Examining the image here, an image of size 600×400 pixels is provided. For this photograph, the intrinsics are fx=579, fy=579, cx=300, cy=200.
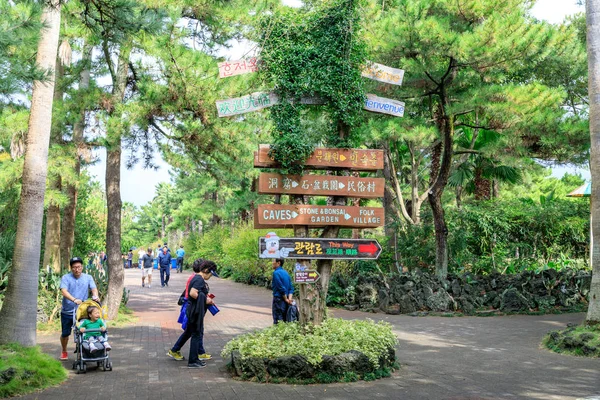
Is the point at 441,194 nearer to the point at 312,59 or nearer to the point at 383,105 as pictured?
the point at 383,105

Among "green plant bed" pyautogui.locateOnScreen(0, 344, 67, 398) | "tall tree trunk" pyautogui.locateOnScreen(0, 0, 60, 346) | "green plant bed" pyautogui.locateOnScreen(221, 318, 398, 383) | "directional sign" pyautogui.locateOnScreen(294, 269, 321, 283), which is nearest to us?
"green plant bed" pyautogui.locateOnScreen(0, 344, 67, 398)

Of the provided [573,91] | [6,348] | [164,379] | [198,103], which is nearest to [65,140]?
[198,103]

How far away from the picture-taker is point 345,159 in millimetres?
9008

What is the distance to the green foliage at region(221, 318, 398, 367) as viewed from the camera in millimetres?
7855

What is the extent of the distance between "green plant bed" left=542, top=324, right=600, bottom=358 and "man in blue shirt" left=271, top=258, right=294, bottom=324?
475 centimetres

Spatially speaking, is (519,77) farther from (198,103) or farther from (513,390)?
(513,390)

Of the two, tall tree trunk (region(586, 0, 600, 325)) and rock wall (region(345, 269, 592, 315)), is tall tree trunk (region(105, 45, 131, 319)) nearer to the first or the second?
rock wall (region(345, 269, 592, 315))

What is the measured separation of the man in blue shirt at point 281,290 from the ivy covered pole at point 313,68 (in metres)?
1.66

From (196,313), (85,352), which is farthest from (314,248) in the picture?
(85,352)

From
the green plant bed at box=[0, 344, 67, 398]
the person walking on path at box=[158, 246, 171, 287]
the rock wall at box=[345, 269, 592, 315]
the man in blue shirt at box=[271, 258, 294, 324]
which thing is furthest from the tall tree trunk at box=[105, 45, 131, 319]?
the person walking on path at box=[158, 246, 171, 287]

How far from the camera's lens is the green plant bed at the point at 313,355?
7676 millimetres

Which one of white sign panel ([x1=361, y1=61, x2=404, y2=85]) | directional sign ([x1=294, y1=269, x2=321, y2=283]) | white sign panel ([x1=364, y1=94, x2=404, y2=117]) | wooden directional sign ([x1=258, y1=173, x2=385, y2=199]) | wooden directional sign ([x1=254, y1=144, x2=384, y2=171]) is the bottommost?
directional sign ([x1=294, y1=269, x2=321, y2=283])

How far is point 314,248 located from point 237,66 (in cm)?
303

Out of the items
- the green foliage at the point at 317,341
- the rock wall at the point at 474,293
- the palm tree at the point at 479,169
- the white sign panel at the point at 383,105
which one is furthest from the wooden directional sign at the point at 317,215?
the palm tree at the point at 479,169
